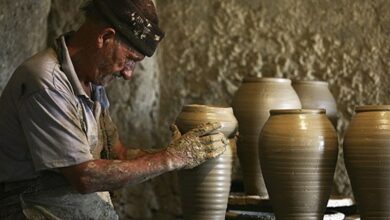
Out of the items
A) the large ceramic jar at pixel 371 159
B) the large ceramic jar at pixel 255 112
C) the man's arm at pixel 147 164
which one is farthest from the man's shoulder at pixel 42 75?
the large ceramic jar at pixel 371 159

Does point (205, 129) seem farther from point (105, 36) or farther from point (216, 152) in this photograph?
point (105, 36)

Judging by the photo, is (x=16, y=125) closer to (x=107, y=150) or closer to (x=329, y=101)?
(x=107, y=150)

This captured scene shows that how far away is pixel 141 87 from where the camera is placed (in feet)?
12.4

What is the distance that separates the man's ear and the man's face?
0.01 meters

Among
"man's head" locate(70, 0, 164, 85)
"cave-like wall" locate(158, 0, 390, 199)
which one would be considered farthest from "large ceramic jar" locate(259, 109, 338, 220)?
"cave-like wall" locate(158, 0, 390, 199)

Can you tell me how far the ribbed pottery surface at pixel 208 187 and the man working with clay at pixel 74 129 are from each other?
0.15 meters

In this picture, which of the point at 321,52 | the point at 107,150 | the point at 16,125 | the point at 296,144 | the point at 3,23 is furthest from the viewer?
the point at 321,52

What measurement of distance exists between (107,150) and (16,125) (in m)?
0.55

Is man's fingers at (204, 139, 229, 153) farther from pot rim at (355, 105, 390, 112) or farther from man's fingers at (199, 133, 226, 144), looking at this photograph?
pot rim at (355, 105, 390, 112)

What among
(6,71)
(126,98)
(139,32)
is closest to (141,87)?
(126,98)

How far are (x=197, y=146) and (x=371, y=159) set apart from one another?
64cm

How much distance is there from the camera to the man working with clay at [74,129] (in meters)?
2.28

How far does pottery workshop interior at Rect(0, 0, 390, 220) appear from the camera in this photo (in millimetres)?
3547

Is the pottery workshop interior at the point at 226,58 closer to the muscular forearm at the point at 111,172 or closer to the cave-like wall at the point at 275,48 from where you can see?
the cave-like wall at the point at 275,48
